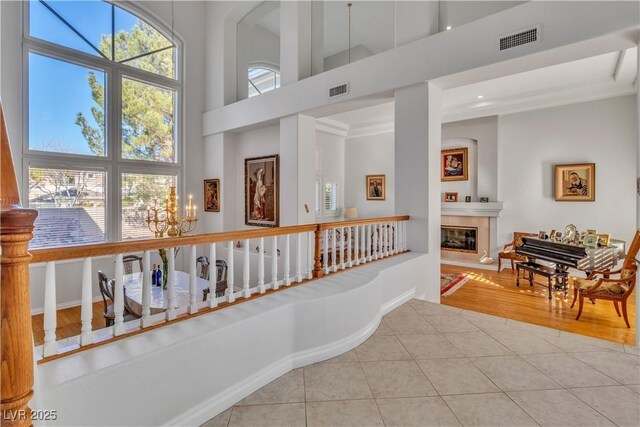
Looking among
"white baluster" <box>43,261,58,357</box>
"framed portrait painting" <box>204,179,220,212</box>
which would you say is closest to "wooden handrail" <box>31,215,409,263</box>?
"white baluster" <box>43,261,58,357</box>

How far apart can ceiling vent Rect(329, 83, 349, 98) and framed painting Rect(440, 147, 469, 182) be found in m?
4.02

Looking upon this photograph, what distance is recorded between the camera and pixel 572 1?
3.13 m

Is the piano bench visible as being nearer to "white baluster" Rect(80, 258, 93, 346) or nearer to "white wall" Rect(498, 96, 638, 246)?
"white wall" Rect(498, 96, 638, 246)

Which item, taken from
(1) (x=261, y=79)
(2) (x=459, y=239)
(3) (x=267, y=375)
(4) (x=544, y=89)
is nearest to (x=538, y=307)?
(2) (x=459, y=239)

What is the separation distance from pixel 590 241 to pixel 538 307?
168 cm

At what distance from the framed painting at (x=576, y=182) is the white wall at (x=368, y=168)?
3.80 metres

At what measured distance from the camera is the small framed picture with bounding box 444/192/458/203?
802 centimetres

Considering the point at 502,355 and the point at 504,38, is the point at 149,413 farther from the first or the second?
the point at 504,38

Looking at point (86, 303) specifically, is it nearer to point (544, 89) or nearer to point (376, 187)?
point (376, 187)

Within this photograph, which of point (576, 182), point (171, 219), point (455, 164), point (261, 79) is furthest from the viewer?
point (455, 164)

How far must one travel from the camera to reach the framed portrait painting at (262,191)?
6.22 m

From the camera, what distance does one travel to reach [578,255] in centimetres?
514

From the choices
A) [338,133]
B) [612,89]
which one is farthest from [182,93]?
[612,89]

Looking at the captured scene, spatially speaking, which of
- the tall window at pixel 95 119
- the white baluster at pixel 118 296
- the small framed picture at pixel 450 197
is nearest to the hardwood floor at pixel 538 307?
the small framed picture at pixel 450 197
